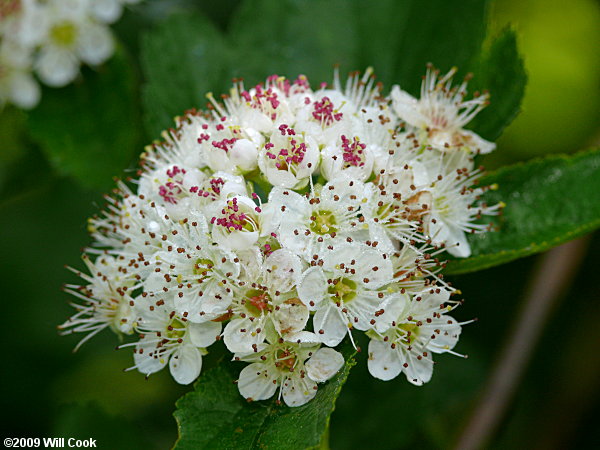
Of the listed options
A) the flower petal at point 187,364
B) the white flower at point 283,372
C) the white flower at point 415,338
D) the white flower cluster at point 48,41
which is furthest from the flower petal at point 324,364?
the white flower cluster at point 48,41

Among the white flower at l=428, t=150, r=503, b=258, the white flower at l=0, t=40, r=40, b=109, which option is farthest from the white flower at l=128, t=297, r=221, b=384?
the white flower at l=0, t=40, r=40, b=109

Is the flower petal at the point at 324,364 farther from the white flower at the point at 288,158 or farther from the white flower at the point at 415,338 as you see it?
the white flower at the point at 288,158

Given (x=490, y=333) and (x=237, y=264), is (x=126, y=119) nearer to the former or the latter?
(x=237, y=264)

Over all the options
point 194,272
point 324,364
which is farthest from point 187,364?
point 324,364

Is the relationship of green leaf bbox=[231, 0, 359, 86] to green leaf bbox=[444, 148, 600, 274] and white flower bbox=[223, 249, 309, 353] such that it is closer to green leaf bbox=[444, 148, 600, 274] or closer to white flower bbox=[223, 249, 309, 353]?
green leaf bbox=[444, 148, 600, 274]

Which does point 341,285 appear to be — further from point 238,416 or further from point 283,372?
point 238,416
